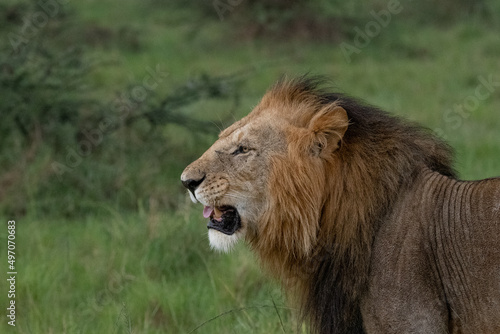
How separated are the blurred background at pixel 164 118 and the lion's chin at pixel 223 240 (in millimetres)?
646

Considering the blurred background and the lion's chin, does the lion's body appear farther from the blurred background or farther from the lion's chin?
the blurred background

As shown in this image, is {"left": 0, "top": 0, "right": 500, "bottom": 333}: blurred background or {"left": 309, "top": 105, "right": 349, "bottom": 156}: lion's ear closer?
{"left": 309, "top": 105, "right": 349, "bottom": 156}: lion's ear

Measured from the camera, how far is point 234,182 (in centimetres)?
319

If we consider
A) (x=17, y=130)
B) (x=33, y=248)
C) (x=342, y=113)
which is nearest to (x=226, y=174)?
(x=342, y=113)

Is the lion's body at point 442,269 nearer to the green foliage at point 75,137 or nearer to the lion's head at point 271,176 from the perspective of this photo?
the lion's head at point 271,176

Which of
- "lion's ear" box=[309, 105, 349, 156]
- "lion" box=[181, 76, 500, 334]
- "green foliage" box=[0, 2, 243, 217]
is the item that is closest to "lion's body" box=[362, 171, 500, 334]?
"lion" box=[181, 76, 500, 334]

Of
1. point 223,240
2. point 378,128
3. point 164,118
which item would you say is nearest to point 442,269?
point 378,128

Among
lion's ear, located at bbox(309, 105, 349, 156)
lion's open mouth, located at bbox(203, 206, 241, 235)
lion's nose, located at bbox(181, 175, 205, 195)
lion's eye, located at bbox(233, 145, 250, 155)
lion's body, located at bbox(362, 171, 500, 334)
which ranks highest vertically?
lion's ear, located at bbox(309, 105, 349, 156)

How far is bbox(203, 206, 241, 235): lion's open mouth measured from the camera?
127 inches

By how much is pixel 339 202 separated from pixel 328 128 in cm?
28

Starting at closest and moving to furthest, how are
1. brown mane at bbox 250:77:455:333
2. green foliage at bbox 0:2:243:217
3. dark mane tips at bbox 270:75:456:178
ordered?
brown mane at bbox 250:77:455:333 < dark mane tips at bbox 270:75:456:178 < green foliage at bbox 0:2:243:217

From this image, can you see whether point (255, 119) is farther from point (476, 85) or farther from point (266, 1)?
point (266, 1)

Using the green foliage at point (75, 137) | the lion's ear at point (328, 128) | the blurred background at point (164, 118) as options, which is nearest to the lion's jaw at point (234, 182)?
the lion's ear at point (328, 128)

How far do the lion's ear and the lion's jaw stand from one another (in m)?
0.14
